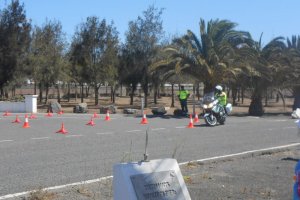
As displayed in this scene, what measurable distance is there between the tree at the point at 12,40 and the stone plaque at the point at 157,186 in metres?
36.1

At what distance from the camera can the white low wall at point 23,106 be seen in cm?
3206

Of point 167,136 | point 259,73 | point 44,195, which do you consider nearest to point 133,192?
point 44,195

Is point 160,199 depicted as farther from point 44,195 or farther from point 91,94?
point 91,94

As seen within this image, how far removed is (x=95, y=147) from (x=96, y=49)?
35.4 m

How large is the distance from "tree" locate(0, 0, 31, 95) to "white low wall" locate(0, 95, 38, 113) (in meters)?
7.42

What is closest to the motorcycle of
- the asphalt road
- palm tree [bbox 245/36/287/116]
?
the asphalt road

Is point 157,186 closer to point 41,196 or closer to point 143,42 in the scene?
point 41,196

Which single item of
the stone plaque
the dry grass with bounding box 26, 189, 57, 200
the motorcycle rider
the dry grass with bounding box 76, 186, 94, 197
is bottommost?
the dry grass with bounding box 76, 186, 94, 197

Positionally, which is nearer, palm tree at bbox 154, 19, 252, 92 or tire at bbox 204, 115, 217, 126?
tire at bbox 204, 115, 217, 126

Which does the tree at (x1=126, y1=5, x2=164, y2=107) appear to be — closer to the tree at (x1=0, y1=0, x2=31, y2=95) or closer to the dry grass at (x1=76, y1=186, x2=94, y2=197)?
the tree at (x1=0, y1=0, x2=31, y2=95)

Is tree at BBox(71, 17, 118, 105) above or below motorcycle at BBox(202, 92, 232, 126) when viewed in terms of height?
above

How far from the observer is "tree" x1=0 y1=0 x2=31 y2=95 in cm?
3966

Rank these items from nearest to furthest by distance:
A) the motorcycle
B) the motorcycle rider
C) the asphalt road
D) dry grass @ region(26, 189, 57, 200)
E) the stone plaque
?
the stone plaque → dry grass @ region(26, 189, 57, 200) → the asphalt road → the motorcycle → the motorcycle rider

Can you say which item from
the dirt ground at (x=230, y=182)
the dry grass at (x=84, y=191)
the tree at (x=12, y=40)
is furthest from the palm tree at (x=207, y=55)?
the dry grass at (x=84, y=191)
